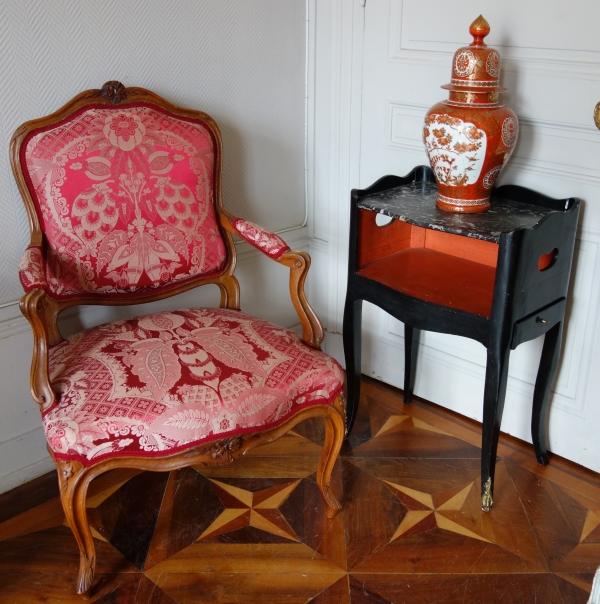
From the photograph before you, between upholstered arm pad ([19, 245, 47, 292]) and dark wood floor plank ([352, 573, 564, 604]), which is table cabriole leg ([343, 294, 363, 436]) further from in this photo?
upholstered arm pad ([19, 245, 47, 292])

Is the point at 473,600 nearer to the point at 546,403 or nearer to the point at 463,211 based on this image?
the point at 546,403

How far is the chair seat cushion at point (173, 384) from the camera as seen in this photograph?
1.35 meters

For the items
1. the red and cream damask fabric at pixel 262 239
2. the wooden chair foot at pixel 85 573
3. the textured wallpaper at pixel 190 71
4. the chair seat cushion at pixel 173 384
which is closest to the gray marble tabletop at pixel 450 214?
the red and cream damask fabric at pixel 262 239

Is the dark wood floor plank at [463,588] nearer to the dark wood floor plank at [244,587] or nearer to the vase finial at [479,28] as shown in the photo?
the dark wood floor plank at [244,587]

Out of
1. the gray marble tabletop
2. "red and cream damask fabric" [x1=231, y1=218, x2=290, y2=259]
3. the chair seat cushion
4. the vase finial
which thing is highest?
the vase finial

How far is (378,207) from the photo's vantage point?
173cm

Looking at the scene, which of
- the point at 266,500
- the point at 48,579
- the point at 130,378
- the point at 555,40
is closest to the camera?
the point at 130,378

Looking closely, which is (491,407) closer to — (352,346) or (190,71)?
(352,346)

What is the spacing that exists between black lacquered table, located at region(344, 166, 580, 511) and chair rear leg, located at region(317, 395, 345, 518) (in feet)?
1.01

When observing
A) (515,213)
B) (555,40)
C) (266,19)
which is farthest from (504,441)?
(266,19)

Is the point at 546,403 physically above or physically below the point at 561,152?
below

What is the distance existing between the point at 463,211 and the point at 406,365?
63 cm

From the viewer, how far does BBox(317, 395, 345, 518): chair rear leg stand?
161cm

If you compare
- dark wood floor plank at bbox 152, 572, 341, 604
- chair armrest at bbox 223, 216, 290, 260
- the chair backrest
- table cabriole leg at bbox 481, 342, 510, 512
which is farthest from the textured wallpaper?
table cabriole leg at bbox 481, 342, 510, 512
